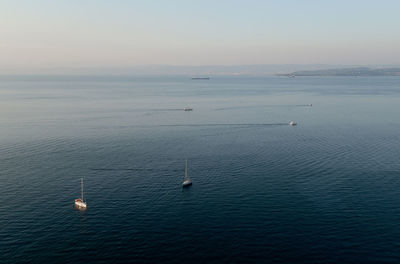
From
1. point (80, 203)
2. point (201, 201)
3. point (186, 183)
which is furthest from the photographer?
point (186, 183)

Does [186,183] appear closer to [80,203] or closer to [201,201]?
[201,201]

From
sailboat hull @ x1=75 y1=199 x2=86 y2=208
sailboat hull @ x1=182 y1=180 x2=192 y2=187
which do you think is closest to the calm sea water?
sailboat hull @ x1=75 y1=199 x2=86 y2=208

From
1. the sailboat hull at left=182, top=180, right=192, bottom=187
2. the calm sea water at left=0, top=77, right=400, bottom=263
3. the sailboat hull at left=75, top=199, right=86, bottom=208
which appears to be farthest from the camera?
the sailboat hull at left=182, top=180, right=192, bottom=187

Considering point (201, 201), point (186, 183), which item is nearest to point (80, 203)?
point (186, 183)

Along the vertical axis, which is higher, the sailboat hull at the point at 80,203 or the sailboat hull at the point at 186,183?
the sailboat hull at the point at 186,183

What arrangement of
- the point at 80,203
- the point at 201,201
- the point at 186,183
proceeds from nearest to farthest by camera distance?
the point at 80,203
the point at 201,201
the point at 186,183

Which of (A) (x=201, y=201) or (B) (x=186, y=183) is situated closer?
(A) (x=201, y=201)

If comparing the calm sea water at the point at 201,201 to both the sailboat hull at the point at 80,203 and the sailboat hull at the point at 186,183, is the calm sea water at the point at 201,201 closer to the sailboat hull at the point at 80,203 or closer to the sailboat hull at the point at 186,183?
the sailboat hull at the point at 80,203

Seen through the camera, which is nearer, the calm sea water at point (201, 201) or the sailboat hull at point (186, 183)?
the calm sea water at point (201, 201)

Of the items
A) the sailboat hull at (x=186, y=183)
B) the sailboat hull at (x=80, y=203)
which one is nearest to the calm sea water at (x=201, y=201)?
the sailboat hull at (x=80, y=203)

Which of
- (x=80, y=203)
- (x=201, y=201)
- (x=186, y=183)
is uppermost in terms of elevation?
(x=186, y=183)

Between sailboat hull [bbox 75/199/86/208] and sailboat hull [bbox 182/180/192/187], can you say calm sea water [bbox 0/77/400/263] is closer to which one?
sailboat hull [bbox 75/199/86/208]
